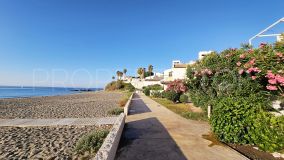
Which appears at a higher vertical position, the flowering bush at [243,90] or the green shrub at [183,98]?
the flowering bush at [243,90]

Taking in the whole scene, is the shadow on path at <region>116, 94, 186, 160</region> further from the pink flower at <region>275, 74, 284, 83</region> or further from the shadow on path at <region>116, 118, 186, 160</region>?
the pink flower at <region>275, 74, 284, 83</region>

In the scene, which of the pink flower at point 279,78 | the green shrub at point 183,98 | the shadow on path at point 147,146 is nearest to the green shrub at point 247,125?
the pink flower at point 279,78

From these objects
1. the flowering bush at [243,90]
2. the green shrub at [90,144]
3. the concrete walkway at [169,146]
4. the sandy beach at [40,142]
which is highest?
the flowering bush at [243,90]

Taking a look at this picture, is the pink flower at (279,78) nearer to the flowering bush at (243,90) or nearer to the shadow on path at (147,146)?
the flowering bush at (243,90)

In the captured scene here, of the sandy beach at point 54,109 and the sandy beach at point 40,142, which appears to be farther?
the sandy beach at point 54,109

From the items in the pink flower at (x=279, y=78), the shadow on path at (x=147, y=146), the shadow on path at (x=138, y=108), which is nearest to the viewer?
the shadow on path at (x=147, y=146)

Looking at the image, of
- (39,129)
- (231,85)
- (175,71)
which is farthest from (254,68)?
(175,71)

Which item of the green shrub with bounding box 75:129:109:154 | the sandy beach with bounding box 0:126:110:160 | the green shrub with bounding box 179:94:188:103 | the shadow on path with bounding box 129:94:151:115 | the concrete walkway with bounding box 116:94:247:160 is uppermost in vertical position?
the green shrub with bounding box 179:94:188:103

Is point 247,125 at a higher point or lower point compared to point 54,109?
higher

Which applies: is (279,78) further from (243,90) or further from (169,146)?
(169,146)

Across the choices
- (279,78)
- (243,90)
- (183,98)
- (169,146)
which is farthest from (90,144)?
(183,98)

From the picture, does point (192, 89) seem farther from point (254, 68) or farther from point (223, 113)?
point (223, 113)

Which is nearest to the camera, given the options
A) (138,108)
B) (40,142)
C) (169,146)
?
(169,146)

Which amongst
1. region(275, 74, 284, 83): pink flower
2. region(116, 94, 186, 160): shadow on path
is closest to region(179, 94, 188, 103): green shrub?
region(116, 94, 186, 160): shadow on path
